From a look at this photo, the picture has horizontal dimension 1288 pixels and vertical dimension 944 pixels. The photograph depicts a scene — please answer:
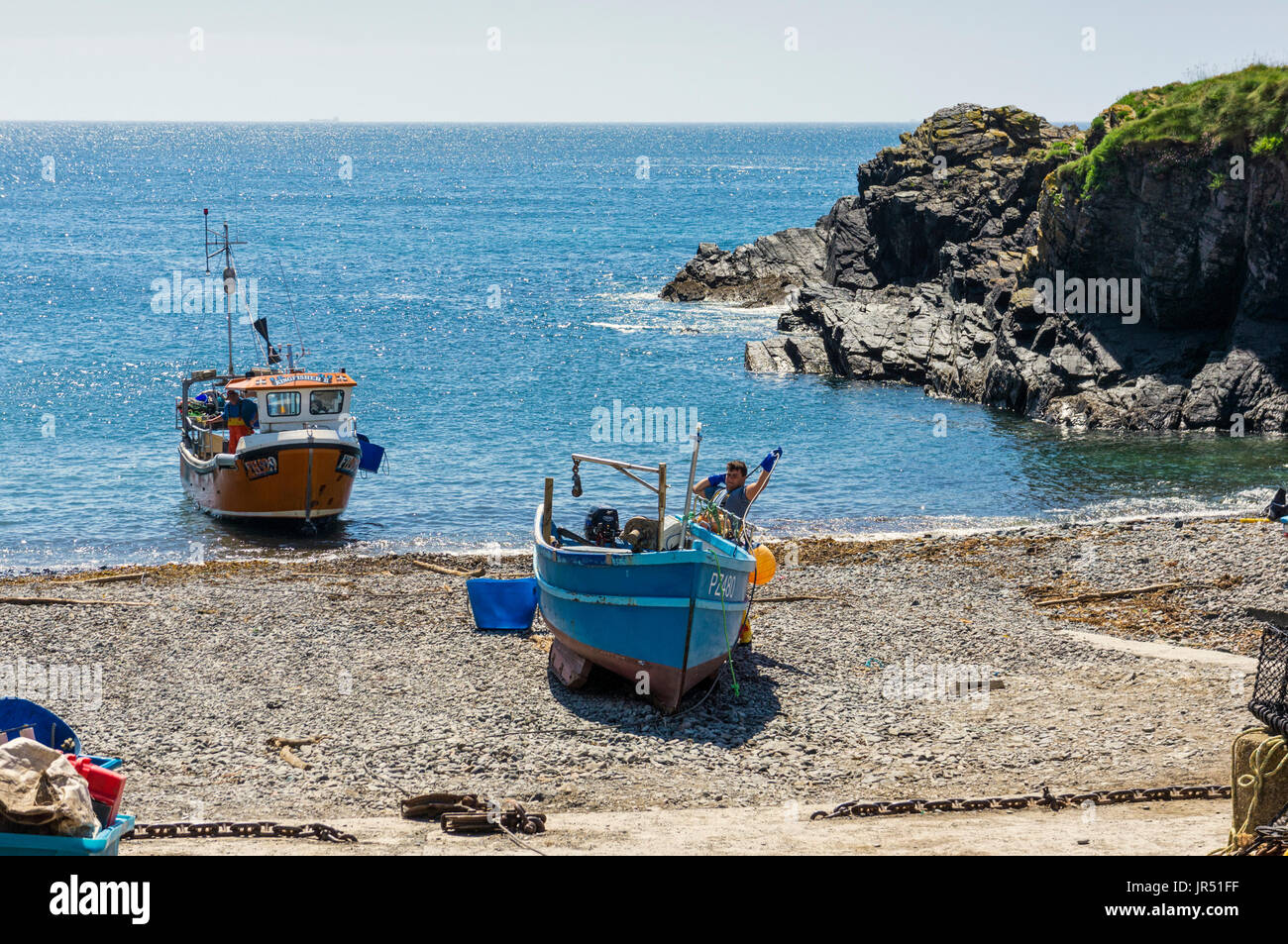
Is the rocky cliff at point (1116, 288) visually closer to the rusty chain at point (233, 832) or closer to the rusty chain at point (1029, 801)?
the rusty chain at point (1029, 801)

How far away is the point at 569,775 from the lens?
1452cm

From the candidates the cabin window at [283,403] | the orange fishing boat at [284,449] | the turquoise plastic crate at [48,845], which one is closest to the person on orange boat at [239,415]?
the orange fishing boat at [284,449]

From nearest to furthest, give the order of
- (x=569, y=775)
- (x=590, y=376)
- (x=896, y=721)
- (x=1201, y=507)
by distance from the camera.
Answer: (x=569, y=775) < (x=896, y=721) < (x=1201, y=507) < (x=590, y=376)

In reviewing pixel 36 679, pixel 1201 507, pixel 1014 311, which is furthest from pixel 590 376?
pixel 36 679

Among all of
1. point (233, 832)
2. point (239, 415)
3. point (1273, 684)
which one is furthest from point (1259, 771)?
point (239, 415)

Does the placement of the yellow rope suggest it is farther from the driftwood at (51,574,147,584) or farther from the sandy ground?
the driftwood at (51,574,147,584)

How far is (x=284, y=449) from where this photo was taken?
98.1 feet

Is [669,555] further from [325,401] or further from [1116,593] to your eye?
[325,401]

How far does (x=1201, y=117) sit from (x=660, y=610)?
32429mm

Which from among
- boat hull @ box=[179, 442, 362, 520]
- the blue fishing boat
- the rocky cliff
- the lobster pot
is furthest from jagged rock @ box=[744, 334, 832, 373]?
the lobster pot

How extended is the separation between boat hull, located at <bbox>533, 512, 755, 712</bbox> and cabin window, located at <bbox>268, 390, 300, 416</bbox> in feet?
47.3

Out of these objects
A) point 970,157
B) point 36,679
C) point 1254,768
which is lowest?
point 36,679
